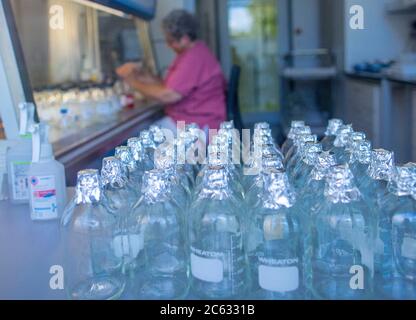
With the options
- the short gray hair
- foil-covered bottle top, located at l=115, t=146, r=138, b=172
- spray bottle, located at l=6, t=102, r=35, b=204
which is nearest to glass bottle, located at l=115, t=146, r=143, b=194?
foil-covered bottle top, located at l=115, t=146, r=138, b=172

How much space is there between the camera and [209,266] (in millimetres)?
669

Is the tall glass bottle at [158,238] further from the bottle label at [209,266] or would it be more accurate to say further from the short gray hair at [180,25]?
the short gray hair at [180,25]

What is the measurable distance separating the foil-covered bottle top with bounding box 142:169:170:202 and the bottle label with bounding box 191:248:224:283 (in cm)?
10

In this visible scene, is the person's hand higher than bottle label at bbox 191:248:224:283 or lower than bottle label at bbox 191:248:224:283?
higher

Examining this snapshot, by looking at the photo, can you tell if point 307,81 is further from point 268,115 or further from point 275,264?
point 275,264

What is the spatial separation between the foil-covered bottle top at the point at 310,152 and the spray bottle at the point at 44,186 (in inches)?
19.9

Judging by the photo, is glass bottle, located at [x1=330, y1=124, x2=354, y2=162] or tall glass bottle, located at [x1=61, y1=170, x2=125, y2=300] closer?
tall glass bottle, located at [x1=61, y1=170, x2=125, y2=300]

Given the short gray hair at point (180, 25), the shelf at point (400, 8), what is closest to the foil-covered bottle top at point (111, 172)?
the short gray hair at point (180, 25)

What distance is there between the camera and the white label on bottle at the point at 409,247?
0.71m

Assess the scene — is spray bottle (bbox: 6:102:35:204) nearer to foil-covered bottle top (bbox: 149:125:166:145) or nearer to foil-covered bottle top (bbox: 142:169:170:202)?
foil-covered bottle top (bbox: 149:125:166:145)

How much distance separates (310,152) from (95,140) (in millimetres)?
1325

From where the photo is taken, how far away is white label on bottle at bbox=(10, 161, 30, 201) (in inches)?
47.1

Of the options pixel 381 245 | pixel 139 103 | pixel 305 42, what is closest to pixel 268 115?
pixel 305 42

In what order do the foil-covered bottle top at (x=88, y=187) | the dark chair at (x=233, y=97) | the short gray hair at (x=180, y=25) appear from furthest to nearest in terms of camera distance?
the dark chair at (x=233, y=97) < the short gray hair at (x=180, y=25) < the foil-covered bottle top at (x=88, y=187)
